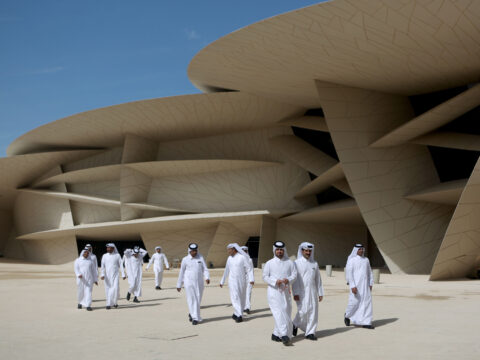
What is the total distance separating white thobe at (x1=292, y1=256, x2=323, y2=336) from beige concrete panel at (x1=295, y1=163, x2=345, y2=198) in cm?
1719

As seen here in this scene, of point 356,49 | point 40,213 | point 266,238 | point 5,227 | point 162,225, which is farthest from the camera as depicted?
point 5,227

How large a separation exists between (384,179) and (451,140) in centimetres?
305

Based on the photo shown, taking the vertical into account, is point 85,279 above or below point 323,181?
below

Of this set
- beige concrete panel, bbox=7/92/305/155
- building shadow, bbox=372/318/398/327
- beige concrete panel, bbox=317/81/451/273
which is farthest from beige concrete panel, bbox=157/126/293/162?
building shadow, bbox=372/318/398/327

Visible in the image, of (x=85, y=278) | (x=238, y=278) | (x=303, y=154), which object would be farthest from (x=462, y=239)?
(x=303, y=154)

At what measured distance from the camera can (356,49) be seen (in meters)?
16.1

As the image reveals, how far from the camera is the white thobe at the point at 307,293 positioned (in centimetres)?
676

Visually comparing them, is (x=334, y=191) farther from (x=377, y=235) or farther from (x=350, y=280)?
(x=350, y=280)

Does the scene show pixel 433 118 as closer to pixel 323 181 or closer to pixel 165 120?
pixel 323 181

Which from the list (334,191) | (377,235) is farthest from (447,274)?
(334,191)

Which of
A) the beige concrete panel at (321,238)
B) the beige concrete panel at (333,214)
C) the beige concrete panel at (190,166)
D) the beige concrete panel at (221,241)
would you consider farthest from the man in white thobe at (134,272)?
the beige concrete panel at (321,238)

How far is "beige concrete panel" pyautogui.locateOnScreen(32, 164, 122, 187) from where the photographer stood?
110 ft

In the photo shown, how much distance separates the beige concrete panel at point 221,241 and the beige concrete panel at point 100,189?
8061 millimetres

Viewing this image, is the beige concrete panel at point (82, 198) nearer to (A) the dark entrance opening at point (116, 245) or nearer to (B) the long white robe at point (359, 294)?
(A) the dark entrance opening at point (116, 245)
